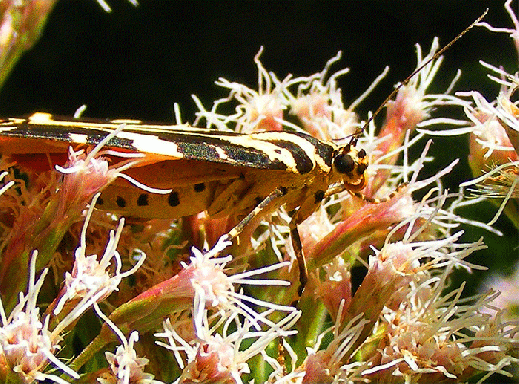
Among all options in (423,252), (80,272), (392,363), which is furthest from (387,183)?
(80,272)

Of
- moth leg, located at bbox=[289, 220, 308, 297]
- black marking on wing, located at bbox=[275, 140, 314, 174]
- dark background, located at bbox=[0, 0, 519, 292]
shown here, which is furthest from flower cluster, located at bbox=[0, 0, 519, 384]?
dark background, located at bbox=[0, 0, 519, 292]

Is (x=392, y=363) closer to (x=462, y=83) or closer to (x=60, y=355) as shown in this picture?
(x=60, y=355)

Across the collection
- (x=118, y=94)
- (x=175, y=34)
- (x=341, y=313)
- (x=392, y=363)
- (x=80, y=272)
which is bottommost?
(x=392, y=363)

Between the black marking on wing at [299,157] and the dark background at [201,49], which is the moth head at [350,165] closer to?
the black marking on wing at [299,157]

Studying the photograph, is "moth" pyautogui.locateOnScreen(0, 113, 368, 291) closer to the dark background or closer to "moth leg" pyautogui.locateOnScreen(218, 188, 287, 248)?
"moth leg" pyautogui.locateOnScreen(218, 188, 287, 248)

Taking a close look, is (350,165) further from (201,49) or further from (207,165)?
(201,49)

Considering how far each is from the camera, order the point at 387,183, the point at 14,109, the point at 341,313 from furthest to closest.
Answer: the point at 14,109 → the point at 387,183 → the point at 341,313

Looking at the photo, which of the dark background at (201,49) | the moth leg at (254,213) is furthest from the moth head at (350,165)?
the dark background at (201,49)
